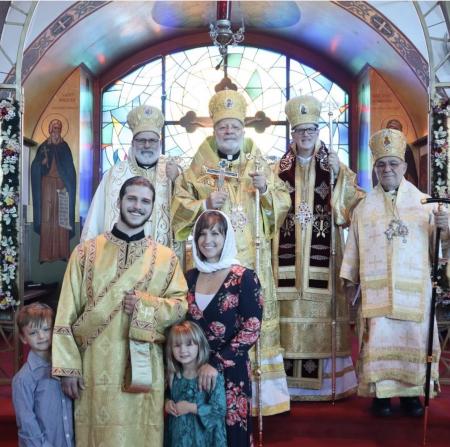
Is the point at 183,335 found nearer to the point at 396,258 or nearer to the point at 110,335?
the point at 110,335

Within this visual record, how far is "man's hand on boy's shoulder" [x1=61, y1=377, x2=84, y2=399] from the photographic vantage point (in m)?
3.45

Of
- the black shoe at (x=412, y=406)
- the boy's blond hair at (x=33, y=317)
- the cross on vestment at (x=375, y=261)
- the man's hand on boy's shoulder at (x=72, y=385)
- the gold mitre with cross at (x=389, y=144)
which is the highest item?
the gold mitre with cross at (x=389, y=144)

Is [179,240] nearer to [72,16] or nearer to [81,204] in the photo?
[72,16]

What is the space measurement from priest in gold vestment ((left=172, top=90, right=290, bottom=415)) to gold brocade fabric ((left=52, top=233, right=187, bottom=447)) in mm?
1225

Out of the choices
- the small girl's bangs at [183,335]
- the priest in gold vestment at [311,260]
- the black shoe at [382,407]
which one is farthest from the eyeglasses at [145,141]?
the black shoe at [382,407]

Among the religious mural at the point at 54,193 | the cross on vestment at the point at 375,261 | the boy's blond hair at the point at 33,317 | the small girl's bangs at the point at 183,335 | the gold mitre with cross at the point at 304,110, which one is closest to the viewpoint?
the small girl's bangs at the point at 183,335

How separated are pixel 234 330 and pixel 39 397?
101 cm

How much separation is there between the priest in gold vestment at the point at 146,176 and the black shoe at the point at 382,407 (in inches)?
69.9

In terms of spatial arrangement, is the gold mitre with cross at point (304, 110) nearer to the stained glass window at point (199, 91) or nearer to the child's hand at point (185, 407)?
the child's hand at point (185, 407)

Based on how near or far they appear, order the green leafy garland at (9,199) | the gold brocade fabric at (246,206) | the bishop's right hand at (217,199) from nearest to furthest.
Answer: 1. the bishop's right hand at (217,199)
2. the gold brocade fabric at (246,206)
3. the green leafy garland at (9,199)

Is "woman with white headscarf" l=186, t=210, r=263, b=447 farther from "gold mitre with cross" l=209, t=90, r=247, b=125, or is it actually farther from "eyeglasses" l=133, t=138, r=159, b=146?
"eyeglasses" l=133, t=138, r=159, b=146

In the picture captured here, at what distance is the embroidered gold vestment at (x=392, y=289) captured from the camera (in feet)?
15.6

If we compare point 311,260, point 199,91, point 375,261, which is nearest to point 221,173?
point 311,260

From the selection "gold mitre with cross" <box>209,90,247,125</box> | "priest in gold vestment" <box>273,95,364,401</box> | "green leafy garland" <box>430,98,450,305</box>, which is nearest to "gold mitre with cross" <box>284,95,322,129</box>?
"priest in gold vestment" <box>273,95,364,401</box>
